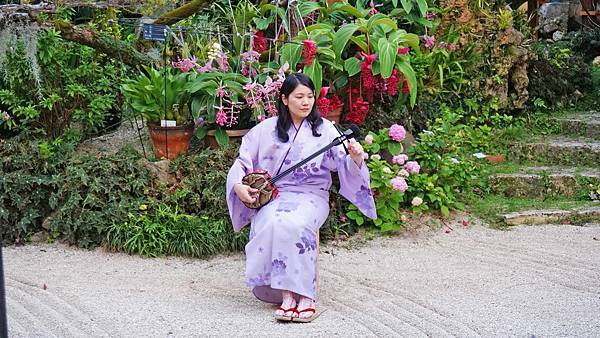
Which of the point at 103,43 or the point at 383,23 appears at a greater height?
the point at 383,23

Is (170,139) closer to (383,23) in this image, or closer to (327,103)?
(327,103)

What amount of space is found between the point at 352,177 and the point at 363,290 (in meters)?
0.66

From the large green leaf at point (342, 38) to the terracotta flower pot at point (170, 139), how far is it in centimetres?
114

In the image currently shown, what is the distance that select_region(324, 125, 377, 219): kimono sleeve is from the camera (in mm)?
4422

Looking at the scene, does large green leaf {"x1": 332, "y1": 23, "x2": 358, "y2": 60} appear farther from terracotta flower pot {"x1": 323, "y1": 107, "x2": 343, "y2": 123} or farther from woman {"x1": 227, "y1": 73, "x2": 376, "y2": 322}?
woman {"x1": 227, "y1": 73, "x2": 376, "y2": 322}

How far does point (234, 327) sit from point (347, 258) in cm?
138

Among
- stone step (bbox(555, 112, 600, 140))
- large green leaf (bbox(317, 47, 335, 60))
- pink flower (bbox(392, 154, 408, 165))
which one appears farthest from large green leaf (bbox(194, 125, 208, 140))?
stone step (bbox(555, 112, 600, 140))

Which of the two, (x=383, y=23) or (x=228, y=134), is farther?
(x=383, y=23)

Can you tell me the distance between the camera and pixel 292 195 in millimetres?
4363

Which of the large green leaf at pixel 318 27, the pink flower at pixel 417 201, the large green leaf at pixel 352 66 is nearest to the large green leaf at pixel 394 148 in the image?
the pink flower at pixel 417 201

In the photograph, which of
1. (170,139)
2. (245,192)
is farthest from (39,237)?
(245,192)

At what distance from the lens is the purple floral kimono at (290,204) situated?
4137 millimetres

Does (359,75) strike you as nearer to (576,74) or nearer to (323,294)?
(323,294)

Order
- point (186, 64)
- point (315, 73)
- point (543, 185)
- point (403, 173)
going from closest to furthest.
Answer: point (403, 173) < point (315, 73) < point (186, 64) < point (543, 185)
